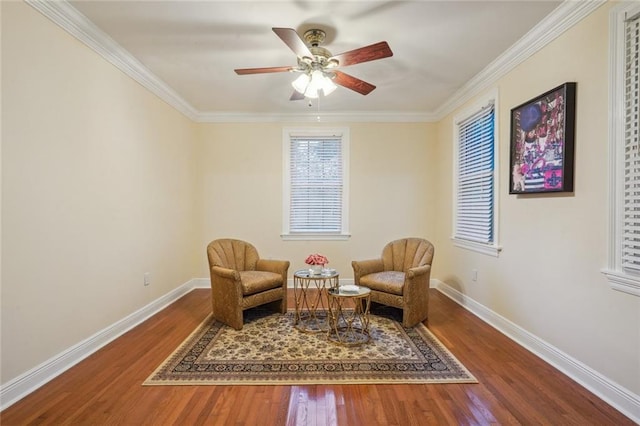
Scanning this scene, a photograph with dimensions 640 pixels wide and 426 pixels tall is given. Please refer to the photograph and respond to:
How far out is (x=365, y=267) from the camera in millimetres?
3732

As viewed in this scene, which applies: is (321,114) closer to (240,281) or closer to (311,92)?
(311,92)

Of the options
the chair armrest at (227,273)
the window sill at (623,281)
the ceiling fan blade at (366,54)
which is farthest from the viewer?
the chair armrest at (227,273)

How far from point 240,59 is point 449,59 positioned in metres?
2.11

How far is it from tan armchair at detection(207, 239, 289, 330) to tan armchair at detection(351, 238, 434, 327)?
3.20 feet

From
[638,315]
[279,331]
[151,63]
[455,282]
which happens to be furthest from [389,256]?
[151,63]

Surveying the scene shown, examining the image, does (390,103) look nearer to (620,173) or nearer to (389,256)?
(389,256)

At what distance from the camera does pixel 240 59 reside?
307cm

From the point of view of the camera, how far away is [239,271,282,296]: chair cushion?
3.23 metres

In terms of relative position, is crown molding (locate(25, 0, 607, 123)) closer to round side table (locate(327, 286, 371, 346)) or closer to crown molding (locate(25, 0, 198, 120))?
crown molding (locate(25, 0, 198, 120))

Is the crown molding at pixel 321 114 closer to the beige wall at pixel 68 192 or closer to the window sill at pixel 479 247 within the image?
the beige wall at pixel 68 192

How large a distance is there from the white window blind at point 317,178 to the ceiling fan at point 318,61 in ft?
6.18

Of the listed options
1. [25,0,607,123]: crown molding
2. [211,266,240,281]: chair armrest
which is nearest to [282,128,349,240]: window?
[25,0,607,123]: crown molding

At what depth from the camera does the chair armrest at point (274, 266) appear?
12.1 feet

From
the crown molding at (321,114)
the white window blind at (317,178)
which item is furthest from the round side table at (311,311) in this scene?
the crown molding at (321,114)
